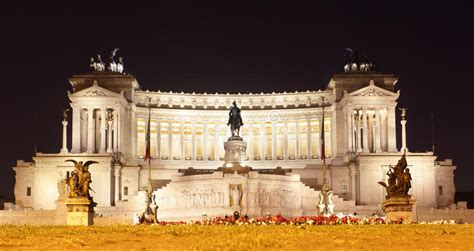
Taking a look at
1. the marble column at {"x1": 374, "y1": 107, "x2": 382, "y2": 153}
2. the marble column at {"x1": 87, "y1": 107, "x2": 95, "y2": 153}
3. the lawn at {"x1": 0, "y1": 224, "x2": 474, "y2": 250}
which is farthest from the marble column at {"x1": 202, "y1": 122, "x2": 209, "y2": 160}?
the lawn at {"x1": 0, "y1": 224, "x2": 474, "y2": 250}

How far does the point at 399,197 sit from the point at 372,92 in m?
73.6

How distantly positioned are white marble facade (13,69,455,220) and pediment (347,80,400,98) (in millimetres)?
177

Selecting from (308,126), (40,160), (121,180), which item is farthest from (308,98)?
(40,160)

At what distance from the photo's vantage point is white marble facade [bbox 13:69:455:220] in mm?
123562

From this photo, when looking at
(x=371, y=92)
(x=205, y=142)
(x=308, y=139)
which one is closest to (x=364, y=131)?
(x=371, y=92)

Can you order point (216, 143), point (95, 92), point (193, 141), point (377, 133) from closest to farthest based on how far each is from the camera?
1. point (95, 92)
2. point (377, 133)
3. point (193, 141)
4. point (216, 143)

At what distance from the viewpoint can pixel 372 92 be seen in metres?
136

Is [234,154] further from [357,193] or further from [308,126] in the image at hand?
[308,126]

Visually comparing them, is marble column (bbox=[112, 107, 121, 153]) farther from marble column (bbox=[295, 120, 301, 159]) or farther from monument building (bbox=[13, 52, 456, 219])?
marble column (bbox=[295, 120, 301, 159])

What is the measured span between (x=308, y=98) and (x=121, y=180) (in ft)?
123

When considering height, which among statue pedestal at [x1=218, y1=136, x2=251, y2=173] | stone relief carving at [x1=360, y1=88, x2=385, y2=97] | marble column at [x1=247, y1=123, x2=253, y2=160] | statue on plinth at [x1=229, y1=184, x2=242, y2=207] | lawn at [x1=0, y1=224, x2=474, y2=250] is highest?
stone relief carving at [x1=360, y1=88, x2=385, y2=97]

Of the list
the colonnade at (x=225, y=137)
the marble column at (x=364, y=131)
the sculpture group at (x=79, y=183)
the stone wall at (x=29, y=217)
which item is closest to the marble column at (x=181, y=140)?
the colonnade at (x=225, y=137)

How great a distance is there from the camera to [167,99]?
147250 millimetres

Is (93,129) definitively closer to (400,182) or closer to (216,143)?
(216,143)
